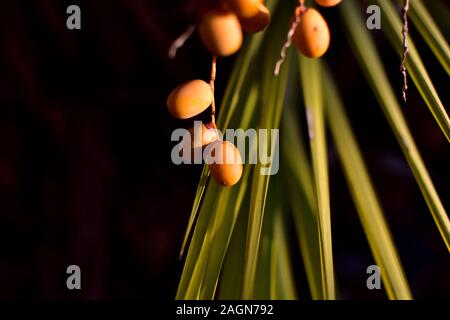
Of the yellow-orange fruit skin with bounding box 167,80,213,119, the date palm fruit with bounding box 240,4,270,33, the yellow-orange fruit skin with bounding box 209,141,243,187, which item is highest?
the date palm fruit with bounding box 240,4,270,33

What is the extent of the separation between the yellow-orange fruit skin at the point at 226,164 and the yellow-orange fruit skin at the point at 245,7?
0.12 meters

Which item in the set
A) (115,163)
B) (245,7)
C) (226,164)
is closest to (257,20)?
(245,7)

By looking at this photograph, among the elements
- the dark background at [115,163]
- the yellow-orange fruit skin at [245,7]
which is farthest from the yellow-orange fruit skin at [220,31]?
the dark background at [115,163]

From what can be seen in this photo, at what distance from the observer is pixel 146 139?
1105 millimetres

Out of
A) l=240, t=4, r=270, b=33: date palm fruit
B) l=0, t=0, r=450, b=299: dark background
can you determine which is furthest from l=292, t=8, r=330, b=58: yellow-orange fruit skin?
l=0, t=0, r=450, b=299: dark background

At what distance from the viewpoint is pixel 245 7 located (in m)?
0.43

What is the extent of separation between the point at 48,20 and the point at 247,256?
75 cm

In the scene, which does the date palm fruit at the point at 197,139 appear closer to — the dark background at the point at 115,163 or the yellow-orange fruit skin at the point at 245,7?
the yellow-orange fruit skin at the point at 245,7

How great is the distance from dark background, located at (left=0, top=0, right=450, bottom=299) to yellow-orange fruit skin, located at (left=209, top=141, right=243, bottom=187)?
1.87 feet

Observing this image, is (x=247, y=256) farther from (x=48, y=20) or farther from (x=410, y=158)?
(x=48, y=20)

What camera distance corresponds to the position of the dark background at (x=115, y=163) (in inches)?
42.7

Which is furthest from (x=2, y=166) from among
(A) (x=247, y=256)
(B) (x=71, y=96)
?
(A) (x=247, y=256)

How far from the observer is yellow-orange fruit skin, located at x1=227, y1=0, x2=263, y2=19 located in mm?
432

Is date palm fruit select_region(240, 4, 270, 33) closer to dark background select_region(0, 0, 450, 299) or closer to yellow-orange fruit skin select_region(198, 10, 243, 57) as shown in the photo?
yellow-orange fruit skin select_region(198, 10, 243, 57)
